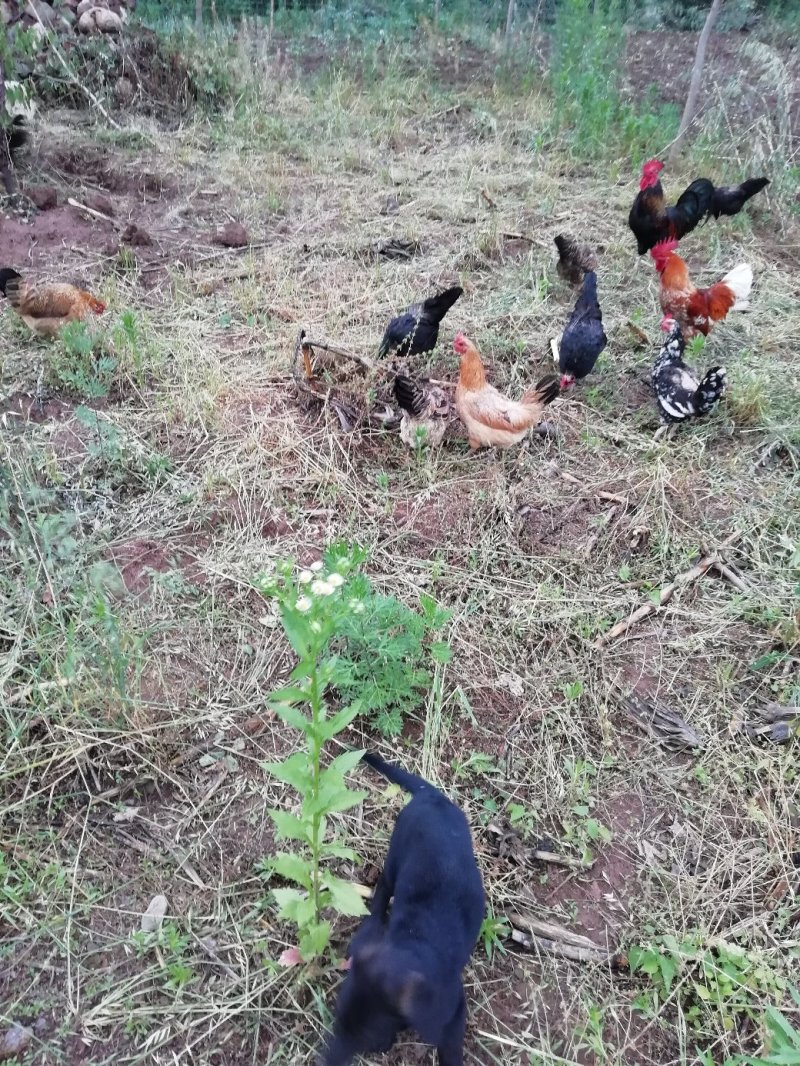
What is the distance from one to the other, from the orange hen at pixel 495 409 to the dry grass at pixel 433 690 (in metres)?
0.14

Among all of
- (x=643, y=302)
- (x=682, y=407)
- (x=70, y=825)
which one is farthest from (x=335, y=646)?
(x=643, y=302)

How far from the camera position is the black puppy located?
1.44m

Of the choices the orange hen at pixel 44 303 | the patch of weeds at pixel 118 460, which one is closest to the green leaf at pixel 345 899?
the patch of weeds at pixel 118 460

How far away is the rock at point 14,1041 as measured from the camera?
1678 millimetres

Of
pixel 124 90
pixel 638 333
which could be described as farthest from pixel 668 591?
pixel 124 90

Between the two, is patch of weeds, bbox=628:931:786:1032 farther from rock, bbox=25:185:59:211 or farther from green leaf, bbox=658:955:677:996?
rock, bbox=25:185:59:211

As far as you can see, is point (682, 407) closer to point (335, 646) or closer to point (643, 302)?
point (643, 302)

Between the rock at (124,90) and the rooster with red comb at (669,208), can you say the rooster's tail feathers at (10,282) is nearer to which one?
the rooster with red comb at (669,208)

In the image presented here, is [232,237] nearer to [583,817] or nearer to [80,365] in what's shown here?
[80,365]

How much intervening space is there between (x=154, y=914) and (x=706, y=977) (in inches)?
60.4

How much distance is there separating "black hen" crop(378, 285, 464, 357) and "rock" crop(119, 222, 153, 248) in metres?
2.50

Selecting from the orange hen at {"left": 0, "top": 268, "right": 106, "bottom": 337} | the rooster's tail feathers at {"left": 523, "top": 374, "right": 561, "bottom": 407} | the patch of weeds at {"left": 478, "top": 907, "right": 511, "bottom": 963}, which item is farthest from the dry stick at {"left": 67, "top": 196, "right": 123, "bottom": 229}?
the patch of weeds at {"left": 478, "top": 907, "right": 511, "bottom": 963}

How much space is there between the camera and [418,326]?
4.02 m

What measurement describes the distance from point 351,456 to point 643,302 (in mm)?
2851
